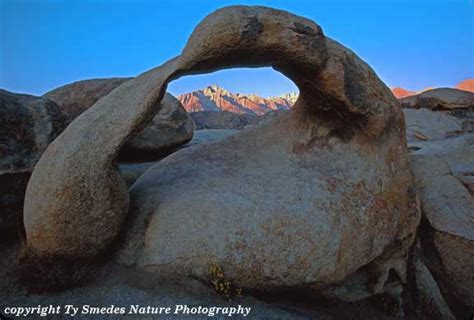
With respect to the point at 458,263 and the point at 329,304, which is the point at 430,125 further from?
the point at 329,304

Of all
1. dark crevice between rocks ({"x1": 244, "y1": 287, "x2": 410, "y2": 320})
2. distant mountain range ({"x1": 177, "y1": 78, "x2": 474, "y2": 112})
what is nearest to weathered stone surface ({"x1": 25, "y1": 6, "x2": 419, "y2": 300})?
dark crevice between rocks ({"x1": 244, "y1": 287, "x2": 410, "y2": 320})

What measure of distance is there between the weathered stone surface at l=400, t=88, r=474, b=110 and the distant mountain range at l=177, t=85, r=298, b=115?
63538 millimetres

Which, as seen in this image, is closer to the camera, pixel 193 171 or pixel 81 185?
pixel 81 185

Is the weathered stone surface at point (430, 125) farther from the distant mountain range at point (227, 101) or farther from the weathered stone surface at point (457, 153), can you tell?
the distant mountain range at point (227, 101)

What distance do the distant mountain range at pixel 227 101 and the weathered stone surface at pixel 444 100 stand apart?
63538 millimetres

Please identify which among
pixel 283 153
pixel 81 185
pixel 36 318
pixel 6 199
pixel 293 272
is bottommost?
pixel 36 318

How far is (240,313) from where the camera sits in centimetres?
402

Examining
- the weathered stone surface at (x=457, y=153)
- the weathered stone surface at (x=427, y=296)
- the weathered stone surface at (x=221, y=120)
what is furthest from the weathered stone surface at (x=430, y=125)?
the weathered stone surface at (x=221, y=120)

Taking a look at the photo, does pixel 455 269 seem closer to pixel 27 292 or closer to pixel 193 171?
pixel 193 171

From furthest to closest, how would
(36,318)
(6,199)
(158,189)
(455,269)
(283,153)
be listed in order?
(455,269)
(283,153)
(158,189)
(6,199)
(36,318)

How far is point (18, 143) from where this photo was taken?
16.3ft

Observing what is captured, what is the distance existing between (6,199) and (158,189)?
6.56ft

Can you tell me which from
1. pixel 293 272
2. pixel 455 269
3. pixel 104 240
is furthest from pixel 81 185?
pixel 455 269

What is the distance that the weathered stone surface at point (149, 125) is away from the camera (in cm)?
768
